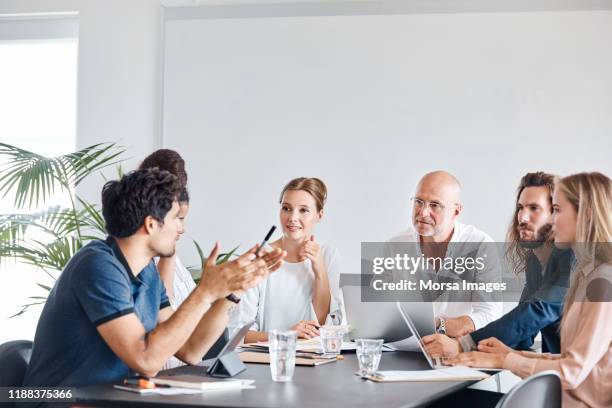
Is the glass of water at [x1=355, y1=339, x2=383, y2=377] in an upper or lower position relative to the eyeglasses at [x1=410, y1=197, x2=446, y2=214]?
lower

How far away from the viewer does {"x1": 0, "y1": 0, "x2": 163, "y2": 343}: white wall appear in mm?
4977

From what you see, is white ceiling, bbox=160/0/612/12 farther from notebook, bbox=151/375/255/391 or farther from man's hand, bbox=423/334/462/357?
notebook, bbox=151/375/255/391

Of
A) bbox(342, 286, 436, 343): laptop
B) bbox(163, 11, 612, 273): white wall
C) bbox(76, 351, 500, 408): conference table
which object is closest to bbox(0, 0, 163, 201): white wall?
bbox(163, 11, 612, 273): white wall

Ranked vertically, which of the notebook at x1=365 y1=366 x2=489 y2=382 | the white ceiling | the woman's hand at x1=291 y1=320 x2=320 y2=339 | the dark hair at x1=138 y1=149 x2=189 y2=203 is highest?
the white ceiling

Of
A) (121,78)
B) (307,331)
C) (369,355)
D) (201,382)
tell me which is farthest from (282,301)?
(121,78)

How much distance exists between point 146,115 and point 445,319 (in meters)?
2.51

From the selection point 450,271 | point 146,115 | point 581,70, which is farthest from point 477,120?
point 146,115

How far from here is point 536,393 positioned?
2090 mm

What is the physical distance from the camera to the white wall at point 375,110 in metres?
4.52

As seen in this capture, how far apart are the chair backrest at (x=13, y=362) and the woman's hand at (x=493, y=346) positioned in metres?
1.54

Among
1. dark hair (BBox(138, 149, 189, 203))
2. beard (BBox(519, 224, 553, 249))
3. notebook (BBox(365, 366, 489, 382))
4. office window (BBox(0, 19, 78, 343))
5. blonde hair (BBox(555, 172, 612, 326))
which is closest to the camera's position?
notebook (BBox(365, 366, 489, 382))

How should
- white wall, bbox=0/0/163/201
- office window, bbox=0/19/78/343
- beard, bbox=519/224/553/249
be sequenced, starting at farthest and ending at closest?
office window, bbox=0/19/78/343 → white wall, bbox=0/0/163/201 → beard, bbox=519/224/553/249

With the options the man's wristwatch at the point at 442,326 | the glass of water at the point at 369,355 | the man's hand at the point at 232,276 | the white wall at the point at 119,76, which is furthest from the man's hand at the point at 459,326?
the white wall at the point at 119,76

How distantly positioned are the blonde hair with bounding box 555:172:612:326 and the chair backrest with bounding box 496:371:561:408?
19.3 inches
